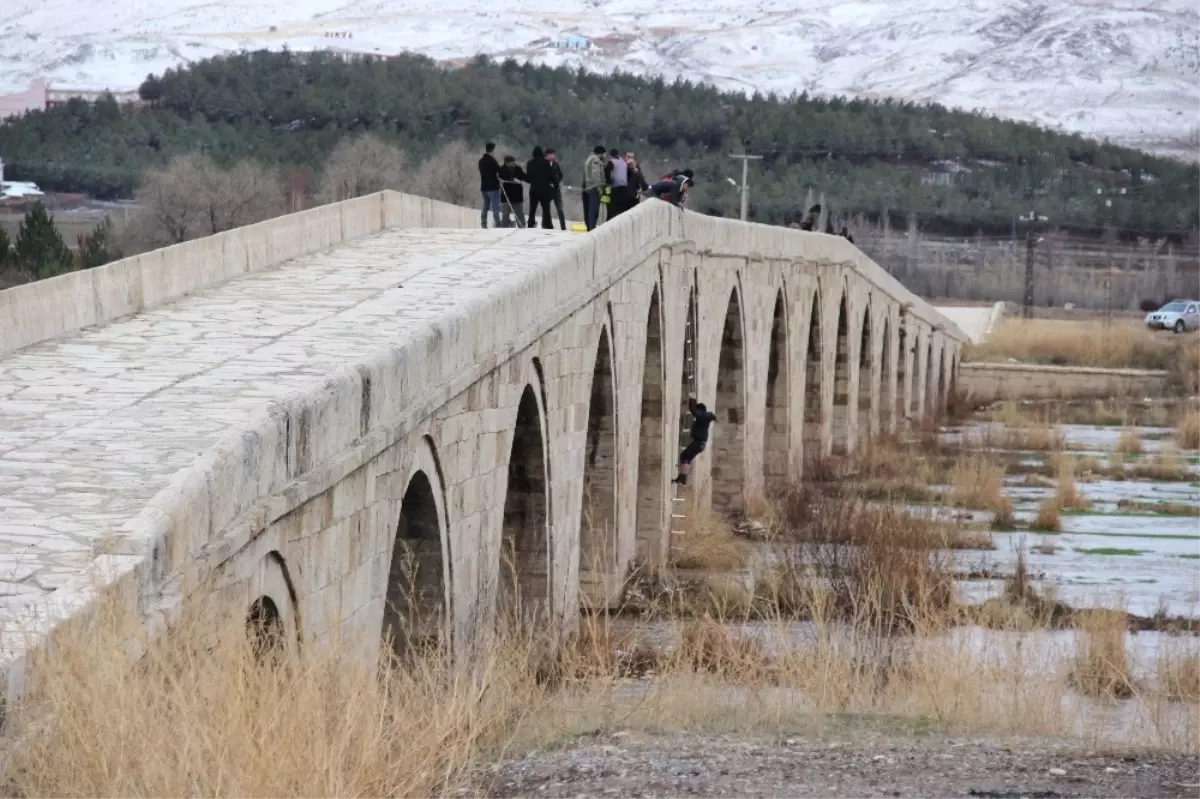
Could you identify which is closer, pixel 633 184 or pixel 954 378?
pixel 633 184

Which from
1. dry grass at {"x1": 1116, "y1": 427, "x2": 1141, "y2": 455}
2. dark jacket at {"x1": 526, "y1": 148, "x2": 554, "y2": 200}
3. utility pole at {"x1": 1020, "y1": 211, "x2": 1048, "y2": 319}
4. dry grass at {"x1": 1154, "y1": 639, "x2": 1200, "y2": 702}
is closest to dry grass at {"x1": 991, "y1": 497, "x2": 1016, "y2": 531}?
dark jacket at {"x1": 526, "y1": 148, "x2": 554, "y2": 200}

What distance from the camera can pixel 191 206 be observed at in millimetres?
52562

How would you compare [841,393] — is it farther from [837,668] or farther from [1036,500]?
[837,668]

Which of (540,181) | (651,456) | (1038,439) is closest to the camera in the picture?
(651,456)

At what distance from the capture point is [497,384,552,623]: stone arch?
492 inches

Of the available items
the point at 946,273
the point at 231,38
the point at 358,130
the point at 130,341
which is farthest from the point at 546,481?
the point at 231,38

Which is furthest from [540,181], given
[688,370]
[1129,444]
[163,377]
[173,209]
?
[173,209]

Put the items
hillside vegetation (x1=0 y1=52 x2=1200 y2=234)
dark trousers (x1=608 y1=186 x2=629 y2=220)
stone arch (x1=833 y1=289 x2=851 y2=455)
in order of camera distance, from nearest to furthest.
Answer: dark trousers (x1=608 y1=186 x2=629 y2=220) < stone arch (x1=833 y1=289 x2=851 y2=455) < hillside vegetation (x1=0 y1=52 x2=1200 y2=234)

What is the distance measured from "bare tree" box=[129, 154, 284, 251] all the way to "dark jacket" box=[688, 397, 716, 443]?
33.5 metres

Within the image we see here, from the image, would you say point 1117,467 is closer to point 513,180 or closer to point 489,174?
point 513,180

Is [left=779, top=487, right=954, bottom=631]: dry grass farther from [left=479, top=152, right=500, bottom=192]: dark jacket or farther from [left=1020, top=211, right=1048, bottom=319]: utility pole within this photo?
[left=1020, top=211, right=1048, bottom=319]: utility pole

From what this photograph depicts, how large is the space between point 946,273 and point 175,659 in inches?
3112

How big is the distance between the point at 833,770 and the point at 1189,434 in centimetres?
2684

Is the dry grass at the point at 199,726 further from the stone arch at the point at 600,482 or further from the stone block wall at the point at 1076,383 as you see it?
the stone block wall at the point at 1076,383
